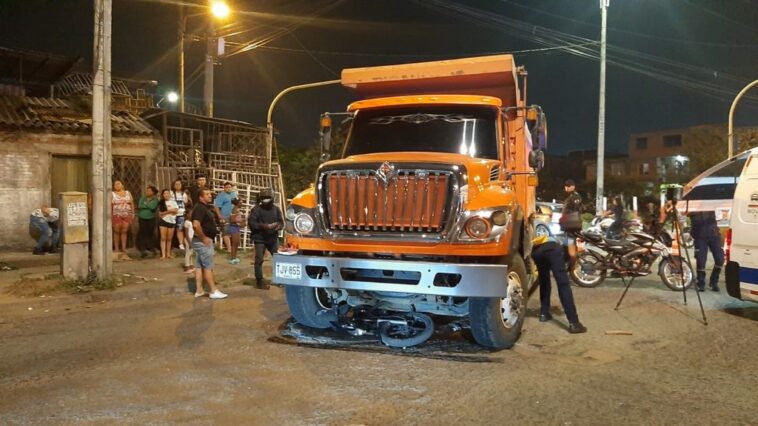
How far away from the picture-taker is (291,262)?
233 inches

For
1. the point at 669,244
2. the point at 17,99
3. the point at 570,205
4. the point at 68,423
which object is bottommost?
the point at 68,423

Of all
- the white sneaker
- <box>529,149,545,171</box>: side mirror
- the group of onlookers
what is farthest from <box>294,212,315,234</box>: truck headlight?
the group of onlookers

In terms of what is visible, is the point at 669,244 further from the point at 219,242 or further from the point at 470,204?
the point at 219,242

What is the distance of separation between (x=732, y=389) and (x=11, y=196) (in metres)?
13.4

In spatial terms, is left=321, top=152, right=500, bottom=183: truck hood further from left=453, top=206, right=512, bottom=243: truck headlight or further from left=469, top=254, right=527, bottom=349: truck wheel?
left=469, top=254, right=527, bottom=349: truck wheel

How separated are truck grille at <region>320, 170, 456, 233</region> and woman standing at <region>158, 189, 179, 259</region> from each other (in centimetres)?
720

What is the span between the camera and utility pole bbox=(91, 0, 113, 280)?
937 cm

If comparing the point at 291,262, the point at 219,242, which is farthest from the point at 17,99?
the point at 291,262

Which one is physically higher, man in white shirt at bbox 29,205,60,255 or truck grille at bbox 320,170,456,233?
truck grille at bbox 320,170,456,233

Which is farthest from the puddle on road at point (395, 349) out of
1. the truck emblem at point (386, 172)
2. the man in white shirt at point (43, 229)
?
the man in white shirt at point (43, 229)

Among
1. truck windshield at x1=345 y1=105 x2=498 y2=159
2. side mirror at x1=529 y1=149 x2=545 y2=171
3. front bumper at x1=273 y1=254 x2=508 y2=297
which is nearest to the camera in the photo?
front bumper at x1=273 y1=254 x2=508 y2=297

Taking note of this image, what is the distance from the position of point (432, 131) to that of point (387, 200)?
4.74 ft

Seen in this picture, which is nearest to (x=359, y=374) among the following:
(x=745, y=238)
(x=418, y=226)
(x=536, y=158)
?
(x=418, y=226)

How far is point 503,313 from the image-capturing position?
5.97 metres
